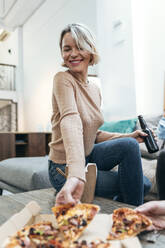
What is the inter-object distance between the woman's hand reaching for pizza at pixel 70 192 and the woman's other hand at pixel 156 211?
0.17 m

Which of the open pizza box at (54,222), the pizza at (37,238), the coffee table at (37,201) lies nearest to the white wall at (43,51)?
the coffee table at (37,201)

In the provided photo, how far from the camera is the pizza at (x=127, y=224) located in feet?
1.77

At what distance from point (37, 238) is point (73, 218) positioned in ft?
Result: 0.30

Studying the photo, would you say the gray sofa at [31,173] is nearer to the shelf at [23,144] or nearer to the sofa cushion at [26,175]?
the sofa cushion at [26,175]

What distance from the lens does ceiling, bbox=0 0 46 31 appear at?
576 cm

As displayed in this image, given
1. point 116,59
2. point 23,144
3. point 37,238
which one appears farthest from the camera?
point 23,144

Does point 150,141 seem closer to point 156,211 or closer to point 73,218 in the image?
point 156,211


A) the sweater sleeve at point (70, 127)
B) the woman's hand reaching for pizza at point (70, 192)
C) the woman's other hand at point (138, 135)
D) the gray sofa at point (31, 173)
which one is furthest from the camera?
the gray sofa at point (31, 173)

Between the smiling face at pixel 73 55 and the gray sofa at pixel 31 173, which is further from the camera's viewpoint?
the gray sofa at pixel 31 173

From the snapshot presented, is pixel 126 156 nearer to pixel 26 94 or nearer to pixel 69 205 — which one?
pixel 69 205

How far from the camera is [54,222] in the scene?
26.2 inches

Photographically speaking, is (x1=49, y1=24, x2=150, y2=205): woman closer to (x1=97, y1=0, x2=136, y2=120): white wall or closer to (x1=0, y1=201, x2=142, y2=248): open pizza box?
(x1=0, y1=201, x2=142, y2=248): open pizza box

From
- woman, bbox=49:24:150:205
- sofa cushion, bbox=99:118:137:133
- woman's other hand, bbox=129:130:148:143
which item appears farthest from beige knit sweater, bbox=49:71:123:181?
sofa cushion, bbox=99:118:137:133

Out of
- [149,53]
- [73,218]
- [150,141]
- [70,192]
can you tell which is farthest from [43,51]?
[73,218]
